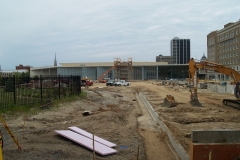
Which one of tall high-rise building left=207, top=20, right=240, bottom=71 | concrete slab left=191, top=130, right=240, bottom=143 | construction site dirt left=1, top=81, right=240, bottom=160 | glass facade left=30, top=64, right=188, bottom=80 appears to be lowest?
construction site dirt left=1, top=81, right=240, bottom=160

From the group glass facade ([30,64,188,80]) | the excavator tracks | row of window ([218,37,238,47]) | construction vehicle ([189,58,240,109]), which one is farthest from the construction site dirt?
glass facade ([30,64,188,80])

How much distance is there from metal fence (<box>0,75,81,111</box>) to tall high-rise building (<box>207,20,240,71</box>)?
77648 millimetres

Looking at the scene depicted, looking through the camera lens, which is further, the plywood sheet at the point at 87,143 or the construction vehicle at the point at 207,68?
the construction vehicle at the point at 207,68

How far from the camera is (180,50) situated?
176625 mm

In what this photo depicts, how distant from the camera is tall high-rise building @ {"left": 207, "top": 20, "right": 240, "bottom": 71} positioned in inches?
3629

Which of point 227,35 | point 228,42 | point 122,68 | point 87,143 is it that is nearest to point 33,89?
point 87,143

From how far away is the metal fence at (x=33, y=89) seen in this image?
16.0 m

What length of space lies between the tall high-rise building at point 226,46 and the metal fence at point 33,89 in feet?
255

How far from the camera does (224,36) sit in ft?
338

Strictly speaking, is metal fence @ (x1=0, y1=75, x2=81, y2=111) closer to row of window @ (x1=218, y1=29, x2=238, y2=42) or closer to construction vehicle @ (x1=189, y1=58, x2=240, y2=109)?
construction vehicle @ (x1=189, y1=58, x2=240, y2=109)

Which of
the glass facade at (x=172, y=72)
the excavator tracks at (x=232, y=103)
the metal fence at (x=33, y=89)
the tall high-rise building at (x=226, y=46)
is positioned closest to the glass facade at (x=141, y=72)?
the glass facade at (x=172, y=72)

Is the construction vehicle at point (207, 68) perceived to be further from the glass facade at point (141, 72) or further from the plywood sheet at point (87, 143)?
the glass facade at point (141, 72)

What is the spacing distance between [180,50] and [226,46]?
7483 centimetres

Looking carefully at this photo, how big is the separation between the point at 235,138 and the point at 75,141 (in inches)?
179
